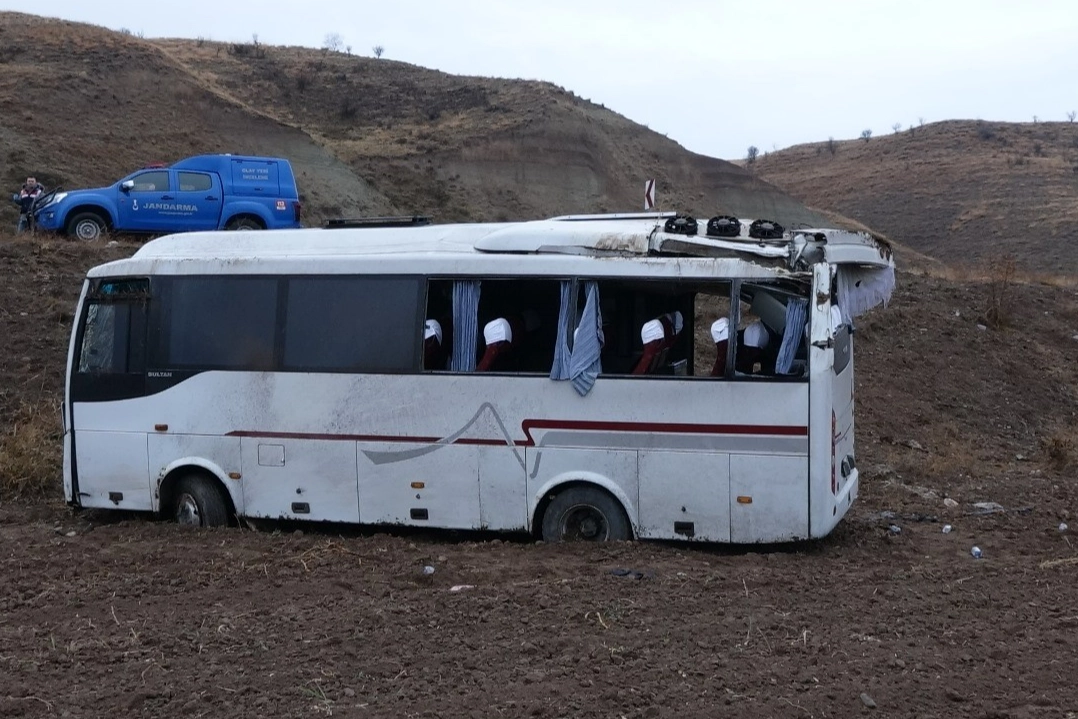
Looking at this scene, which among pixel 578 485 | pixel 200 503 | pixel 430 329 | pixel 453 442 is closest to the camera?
pixel 578 485

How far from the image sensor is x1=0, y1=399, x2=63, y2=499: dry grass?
458 inches

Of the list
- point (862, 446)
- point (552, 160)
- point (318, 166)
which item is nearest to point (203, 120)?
point (318, 166)

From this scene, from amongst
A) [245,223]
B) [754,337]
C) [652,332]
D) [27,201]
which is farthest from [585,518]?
[27,201]

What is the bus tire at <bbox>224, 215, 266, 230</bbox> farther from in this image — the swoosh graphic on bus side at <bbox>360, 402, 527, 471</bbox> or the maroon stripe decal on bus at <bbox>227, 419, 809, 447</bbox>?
the swoosh graphic on bus side at <bbox>360, 402, 527, 471</bbox>

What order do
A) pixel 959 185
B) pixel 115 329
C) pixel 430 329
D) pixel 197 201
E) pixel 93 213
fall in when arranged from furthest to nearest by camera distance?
pixel 959 185, pixel 197 201, pixel 93 213, pixel 115 329, pixel 430 329

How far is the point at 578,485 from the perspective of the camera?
8.73 m

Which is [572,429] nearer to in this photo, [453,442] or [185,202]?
[453,442]

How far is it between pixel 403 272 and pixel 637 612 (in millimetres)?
3718

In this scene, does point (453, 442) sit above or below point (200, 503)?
above

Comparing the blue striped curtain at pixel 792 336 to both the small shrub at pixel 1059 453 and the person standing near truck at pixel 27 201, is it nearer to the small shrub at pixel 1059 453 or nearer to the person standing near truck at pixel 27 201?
the small shrub at pixel 1059 453

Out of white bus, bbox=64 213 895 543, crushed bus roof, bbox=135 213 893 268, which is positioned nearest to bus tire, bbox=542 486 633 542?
white bus, bbox=64 213 895 543

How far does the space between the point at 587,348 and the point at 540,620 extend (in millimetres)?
2650

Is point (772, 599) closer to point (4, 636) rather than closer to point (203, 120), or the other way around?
point (4, 636)

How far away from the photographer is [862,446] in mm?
14742
